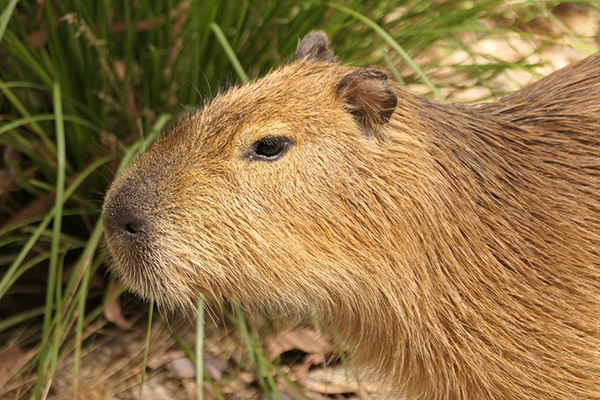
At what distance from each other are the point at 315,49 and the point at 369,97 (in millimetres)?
355

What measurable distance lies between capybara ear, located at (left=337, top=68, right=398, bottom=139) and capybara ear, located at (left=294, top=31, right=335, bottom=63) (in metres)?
0.26

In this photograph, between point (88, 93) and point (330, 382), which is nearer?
point (88, 93)

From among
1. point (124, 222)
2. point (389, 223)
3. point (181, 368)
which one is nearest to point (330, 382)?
point (181, 368)

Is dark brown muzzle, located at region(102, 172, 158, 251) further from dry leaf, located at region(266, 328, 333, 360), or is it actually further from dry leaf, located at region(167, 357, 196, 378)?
dry leaf, located at region(266, 328, 333, 360)

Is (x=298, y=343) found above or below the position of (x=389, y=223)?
below

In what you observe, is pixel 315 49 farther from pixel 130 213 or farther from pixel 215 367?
pixel 215 367

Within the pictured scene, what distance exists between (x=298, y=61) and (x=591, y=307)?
106 centimetres

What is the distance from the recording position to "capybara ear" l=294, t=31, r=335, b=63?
2268mm

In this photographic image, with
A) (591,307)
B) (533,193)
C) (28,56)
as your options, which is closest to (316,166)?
(533,193)

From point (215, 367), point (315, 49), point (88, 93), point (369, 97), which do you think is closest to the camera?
point (369, 97)

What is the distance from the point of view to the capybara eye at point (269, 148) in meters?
2.01

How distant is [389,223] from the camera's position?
2045mm

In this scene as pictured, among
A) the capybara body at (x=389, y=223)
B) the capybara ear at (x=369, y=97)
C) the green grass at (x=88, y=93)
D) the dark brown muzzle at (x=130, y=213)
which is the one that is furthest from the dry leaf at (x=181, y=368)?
the capybara ear at (x=369, y=97)

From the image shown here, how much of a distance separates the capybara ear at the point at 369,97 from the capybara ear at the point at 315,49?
26cm
